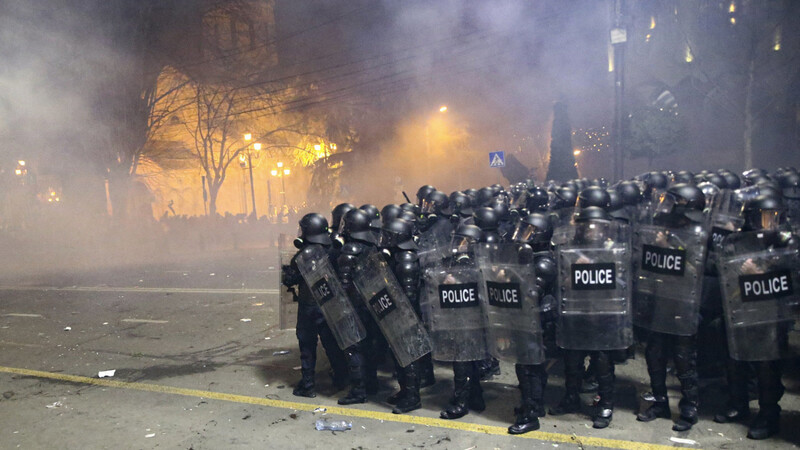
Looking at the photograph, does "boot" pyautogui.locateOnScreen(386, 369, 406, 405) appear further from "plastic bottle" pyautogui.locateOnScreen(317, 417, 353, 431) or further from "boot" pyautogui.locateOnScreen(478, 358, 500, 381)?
"boot" pyautogui.locateOnScreen(478, 358, 500, 381)

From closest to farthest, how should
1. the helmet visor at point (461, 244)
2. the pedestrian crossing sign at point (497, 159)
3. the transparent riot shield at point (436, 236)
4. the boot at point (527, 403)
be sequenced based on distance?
1. the boot at point (527, 403)
2. the helmet visor at point (461, 244)
3. the transparent riot shield at point (436, 236)
4. the pedestrian crossing sign at point (497, 159)

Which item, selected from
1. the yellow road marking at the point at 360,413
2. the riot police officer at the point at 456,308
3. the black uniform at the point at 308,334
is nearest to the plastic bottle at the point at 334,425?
the yellow road marking at the point at 360,413

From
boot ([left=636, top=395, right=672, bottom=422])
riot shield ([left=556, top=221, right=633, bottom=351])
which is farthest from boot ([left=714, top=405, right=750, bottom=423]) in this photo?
riot shield ([left=556, top=221, right=633, bottom=351])

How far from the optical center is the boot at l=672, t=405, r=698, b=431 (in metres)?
3.62

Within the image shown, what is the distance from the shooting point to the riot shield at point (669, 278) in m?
3.43

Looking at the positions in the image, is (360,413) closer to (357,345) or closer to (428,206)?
(357,345)

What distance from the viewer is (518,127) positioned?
107 feet

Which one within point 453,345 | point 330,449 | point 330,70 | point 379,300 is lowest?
point 330,449

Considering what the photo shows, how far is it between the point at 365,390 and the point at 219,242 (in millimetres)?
19936

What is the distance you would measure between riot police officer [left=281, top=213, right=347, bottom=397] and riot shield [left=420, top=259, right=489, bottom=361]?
1138mm

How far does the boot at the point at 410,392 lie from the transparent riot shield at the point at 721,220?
2.19 metres

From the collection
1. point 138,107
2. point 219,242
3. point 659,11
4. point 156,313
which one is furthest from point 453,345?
point 659,11

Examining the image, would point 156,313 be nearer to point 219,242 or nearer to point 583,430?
point 583,430

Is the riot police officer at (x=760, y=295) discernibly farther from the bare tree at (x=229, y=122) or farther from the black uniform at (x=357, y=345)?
the bare tree at (x=229, y=122)
